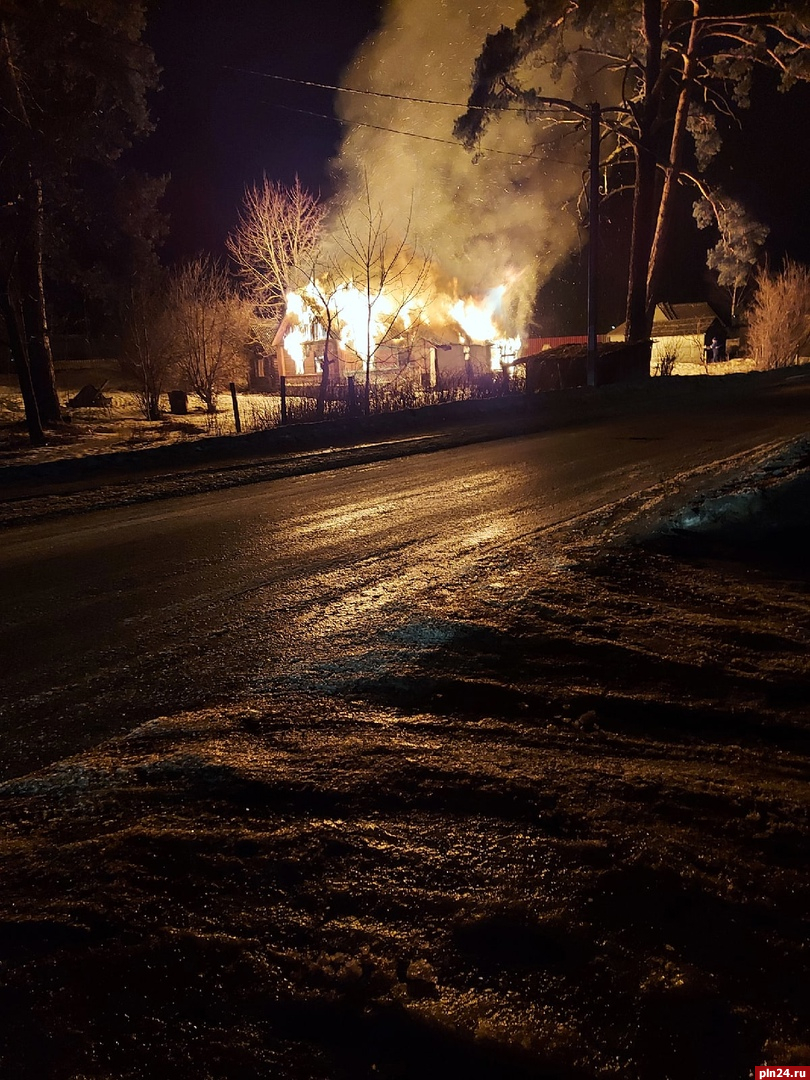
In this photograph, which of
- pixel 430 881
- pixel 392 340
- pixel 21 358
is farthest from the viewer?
pixel 392 340

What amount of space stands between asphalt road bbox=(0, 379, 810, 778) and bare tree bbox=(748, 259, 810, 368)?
85.9 feet

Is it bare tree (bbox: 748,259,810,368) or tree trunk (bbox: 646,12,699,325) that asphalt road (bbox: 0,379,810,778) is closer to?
tree trunk (bbox: 646,12,699,325)

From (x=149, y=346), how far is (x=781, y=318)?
27.2 m

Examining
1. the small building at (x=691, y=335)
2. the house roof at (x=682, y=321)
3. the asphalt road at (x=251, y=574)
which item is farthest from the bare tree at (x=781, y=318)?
the asphalt road at (x=251, y=574)

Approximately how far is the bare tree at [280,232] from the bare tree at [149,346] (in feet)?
12.2

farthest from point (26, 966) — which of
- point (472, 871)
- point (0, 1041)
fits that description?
point (472, 871)

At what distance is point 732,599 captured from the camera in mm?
5020

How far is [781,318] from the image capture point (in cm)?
3284

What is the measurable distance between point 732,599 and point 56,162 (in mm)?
17784

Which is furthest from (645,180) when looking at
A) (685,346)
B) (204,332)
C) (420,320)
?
(685,346)

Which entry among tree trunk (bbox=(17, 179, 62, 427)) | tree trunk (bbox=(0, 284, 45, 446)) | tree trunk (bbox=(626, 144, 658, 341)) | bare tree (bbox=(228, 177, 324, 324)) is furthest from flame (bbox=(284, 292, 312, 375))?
tree trunk (bbox=(0, 284, 45, 446))

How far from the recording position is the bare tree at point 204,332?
23516 millimetres

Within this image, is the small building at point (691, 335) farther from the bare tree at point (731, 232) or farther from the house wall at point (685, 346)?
the bare tree at point (731, 232)

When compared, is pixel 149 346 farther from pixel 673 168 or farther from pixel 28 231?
pixel 673 168
